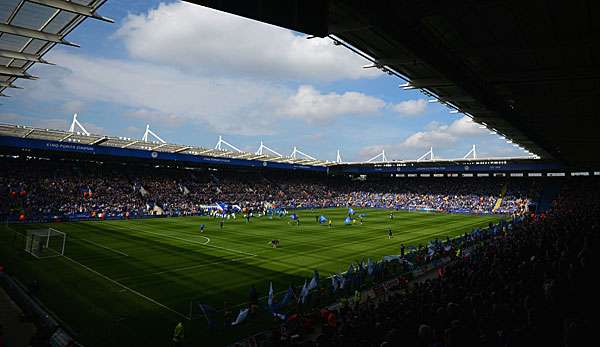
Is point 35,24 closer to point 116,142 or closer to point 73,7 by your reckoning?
point 73,7

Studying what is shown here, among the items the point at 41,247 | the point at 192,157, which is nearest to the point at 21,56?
the point at 41,247

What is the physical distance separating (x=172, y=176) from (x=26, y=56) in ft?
180

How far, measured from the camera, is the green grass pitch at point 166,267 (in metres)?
14.0

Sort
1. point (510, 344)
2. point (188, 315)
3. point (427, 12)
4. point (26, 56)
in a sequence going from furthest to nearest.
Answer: point (188, 315) < point (26, 56) < point (427, 12) < point (510, 344)

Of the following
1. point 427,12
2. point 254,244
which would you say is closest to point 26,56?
point 427,12

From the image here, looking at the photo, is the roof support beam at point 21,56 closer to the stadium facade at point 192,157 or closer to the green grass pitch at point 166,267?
the green grass pitch at point 166,267

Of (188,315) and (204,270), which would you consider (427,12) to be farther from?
(204,270)

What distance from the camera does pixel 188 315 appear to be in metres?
15.0

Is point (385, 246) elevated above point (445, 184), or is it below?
below

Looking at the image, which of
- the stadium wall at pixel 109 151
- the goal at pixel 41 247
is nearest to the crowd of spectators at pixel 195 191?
the stadium wall at pixel 109 151

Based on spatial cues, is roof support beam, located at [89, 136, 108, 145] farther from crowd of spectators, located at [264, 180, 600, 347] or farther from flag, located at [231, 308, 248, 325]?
crowd of spectators, located at [264, 180, 600, 347]

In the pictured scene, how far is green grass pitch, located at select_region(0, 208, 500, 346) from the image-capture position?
1403 cm

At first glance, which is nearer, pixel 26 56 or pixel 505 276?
pixel 505 276

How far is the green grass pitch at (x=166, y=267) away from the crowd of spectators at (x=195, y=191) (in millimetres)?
8446
